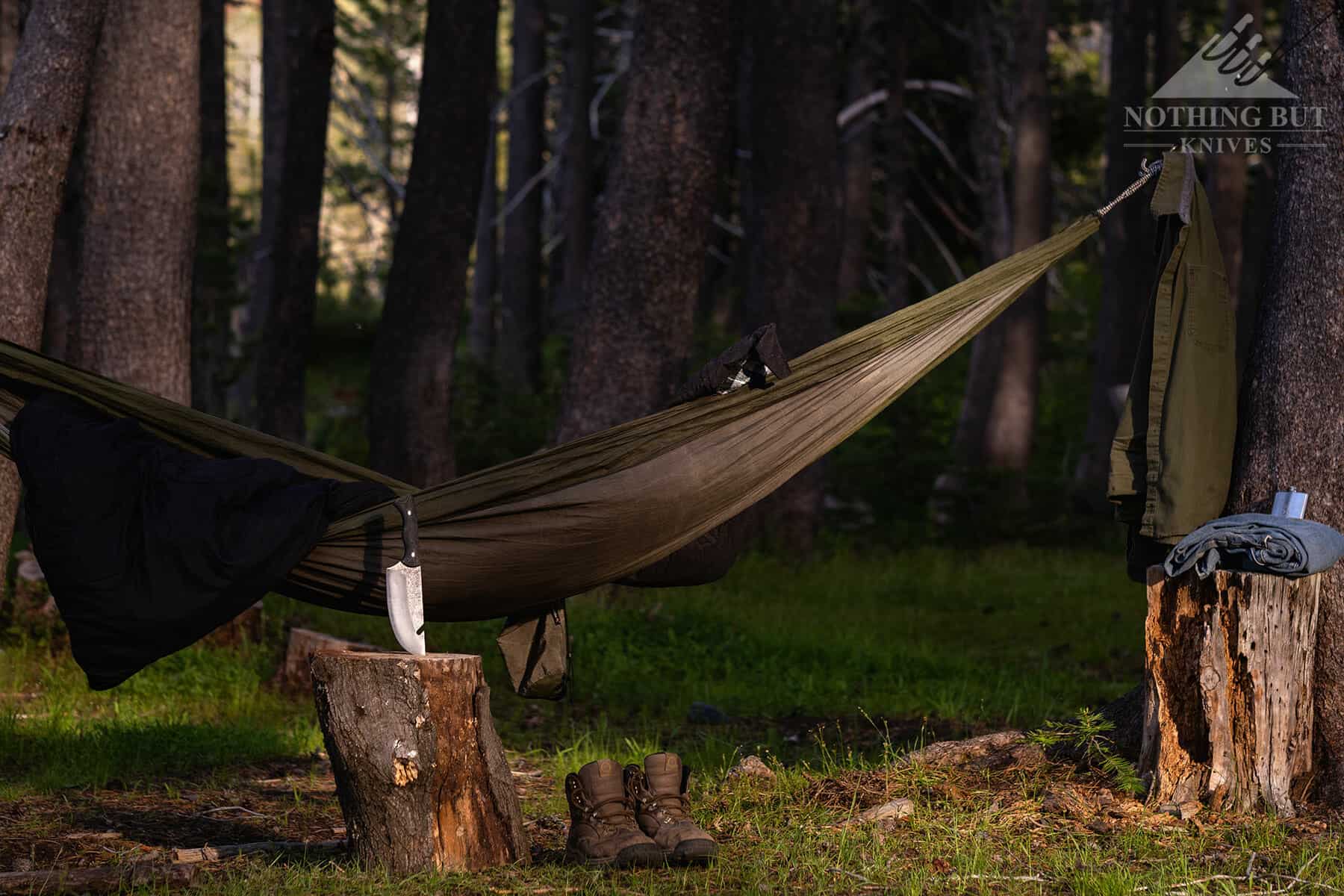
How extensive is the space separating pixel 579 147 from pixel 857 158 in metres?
3.84

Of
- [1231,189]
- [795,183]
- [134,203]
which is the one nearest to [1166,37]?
[1231,189]

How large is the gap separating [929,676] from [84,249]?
14.3ft

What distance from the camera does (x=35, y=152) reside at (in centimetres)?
491

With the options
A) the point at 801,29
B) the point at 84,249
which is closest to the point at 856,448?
the point at 801,29

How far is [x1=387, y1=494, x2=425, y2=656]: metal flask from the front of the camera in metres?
3.48

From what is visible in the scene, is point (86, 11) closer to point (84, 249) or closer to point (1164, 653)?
point (84, 249)

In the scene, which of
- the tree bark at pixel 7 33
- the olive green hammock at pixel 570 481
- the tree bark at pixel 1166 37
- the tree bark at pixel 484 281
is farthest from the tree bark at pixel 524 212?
the olive green hammock at pixel 570 481

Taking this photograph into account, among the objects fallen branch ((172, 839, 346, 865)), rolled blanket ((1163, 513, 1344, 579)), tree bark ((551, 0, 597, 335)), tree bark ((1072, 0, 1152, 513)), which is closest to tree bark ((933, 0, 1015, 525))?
tree bark ((1072, 0, 1152, 513))

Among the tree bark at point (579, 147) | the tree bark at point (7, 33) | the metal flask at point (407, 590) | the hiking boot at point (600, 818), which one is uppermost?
the tree bark at point (579, 147)

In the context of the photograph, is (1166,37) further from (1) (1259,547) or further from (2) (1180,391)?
(1) (1259,547)

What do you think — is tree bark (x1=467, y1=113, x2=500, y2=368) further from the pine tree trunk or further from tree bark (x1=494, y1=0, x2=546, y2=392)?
the pine tree trunk

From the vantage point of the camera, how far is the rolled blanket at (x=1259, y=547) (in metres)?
3.70

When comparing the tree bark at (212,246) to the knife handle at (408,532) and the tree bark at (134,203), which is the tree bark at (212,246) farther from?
the knife handle at (408,532)

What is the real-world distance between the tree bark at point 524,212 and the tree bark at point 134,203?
23.6 ft
